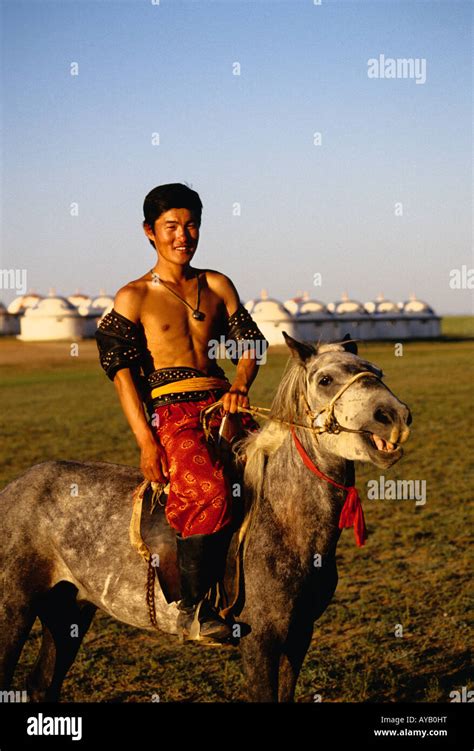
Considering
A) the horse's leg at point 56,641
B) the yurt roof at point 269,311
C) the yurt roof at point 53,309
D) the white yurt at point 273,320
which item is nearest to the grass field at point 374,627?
the horse's leg at point 56,641

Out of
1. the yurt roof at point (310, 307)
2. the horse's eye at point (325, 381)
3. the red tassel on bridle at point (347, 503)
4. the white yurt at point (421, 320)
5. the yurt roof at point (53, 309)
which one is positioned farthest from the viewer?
the white yurt at point (421, 320)

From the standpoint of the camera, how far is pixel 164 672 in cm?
628

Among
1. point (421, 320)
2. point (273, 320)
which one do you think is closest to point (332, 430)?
point (273, 320)

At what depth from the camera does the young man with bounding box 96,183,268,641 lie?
151 inches

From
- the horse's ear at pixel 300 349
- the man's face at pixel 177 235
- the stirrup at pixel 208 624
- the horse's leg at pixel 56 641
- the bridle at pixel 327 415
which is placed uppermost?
the man's face at pixel 177 235

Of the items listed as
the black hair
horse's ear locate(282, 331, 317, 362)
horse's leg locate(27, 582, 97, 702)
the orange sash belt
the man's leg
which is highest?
the black hair

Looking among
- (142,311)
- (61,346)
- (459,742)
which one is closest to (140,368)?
(142,311)

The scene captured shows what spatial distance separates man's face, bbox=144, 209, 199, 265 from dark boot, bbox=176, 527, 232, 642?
60.3 inches

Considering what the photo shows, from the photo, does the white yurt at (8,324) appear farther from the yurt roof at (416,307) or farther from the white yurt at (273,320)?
the yurt roof at (416,307)

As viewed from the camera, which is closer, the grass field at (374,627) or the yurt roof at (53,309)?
the grass field at (374,627)

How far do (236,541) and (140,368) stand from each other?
44.3 inches

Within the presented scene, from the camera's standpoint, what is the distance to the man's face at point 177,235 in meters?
4.13

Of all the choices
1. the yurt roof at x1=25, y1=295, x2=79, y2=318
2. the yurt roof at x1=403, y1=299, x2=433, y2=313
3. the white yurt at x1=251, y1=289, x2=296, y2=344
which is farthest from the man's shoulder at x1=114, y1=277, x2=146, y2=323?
the yurt roof at x1=403, y1=299, x2=433, y2=313

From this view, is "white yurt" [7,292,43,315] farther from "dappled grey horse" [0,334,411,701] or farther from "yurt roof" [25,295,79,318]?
"dappled grey horse" [0,334,411,701]
